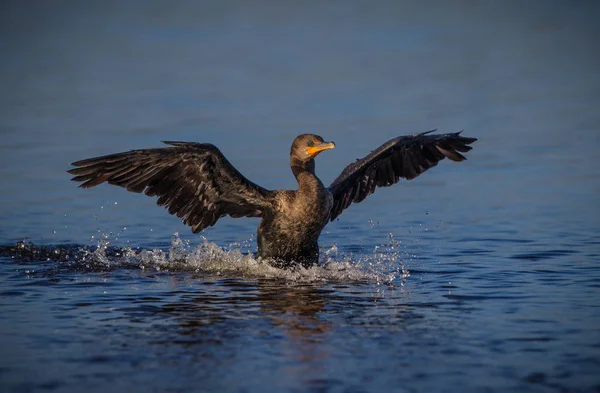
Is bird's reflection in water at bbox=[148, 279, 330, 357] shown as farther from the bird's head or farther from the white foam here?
the bird's head

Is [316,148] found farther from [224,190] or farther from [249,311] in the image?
[249,311]

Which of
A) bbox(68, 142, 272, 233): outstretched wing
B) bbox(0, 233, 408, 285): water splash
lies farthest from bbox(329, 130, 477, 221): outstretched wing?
bbox(68, 142, 272, 233): outstretched wing

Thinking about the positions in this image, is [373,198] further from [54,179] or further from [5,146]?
[5,146]

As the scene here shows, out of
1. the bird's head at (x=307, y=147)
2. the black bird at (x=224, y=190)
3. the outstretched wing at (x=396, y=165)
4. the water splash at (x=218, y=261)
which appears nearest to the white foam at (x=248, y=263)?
the water splash at (x=218, y=261)

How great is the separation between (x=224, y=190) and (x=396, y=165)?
2238 millimetres

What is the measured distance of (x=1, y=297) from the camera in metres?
8.97

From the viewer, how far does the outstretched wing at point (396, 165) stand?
11.4 metres

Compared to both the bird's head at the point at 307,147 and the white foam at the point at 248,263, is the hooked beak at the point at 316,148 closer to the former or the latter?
the bird's head at the point at 307,147

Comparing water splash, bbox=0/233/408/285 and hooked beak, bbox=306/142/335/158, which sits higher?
hooked beak, bbox=306/142/335/158

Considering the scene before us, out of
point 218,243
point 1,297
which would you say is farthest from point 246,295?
point 218,243

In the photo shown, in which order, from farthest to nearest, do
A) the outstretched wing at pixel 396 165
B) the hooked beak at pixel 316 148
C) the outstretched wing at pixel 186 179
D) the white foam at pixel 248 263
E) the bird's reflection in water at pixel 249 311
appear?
the outstretched wing at pixel 396 165
the hooked beak at pixel 316 148
the white foam at pixel 248 263
the outstretched wing at pixel 186 179
the bird's reflection in water at pixel 249 311

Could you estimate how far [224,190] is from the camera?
10445 millimetres

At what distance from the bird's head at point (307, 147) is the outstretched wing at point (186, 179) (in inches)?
21.7

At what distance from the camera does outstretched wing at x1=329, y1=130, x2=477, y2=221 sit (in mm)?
11367
